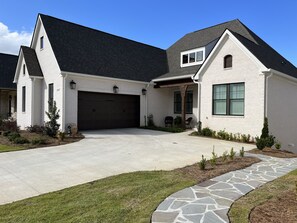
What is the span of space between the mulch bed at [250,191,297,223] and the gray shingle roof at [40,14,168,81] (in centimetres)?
1286

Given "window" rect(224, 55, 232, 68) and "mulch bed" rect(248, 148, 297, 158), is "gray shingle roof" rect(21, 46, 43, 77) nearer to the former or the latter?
"window" rect(224, 55, 232, 68)

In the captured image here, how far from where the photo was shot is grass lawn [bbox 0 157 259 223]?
12.0 ft

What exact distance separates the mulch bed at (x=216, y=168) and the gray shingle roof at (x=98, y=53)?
10.5m

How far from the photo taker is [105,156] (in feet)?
27.7

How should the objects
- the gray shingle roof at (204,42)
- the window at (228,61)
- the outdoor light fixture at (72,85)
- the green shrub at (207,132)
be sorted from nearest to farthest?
1. the window at (228,61)
2. the green shrub at (207,132)
3. the outdoor light fixture at (72,85)
4. the gray shingle roof at (204,42)

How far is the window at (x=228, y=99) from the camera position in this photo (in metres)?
12.9

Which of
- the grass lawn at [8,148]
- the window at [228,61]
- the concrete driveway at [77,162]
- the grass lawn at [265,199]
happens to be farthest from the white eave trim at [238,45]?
the grass lawn at [8,148]

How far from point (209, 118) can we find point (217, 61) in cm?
353

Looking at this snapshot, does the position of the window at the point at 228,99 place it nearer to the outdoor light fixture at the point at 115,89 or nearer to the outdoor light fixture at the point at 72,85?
the outdoor light fixture at the point at 115,89

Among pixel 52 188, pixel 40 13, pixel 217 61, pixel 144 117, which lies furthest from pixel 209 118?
pixel 40 13

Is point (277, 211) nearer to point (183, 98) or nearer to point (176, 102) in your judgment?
point (183, 98)

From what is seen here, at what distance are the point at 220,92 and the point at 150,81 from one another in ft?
20.8

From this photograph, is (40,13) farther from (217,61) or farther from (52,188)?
(52,188)

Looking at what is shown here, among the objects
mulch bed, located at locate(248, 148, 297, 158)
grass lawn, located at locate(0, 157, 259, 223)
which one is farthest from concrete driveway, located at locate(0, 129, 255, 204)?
mulch bed, located at locate(248, 148, 297, 158)
